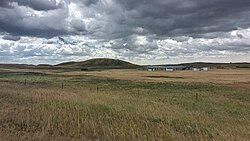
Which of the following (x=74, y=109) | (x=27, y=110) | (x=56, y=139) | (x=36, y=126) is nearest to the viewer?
(x=56, y=139)

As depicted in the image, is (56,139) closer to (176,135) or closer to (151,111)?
(176,135)

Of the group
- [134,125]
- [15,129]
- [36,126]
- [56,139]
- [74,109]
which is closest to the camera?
[56,139]

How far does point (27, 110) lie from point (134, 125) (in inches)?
249

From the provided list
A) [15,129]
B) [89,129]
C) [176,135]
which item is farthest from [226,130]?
[15,129]

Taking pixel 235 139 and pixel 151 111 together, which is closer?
pixel 235 139

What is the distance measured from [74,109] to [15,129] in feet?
20.9

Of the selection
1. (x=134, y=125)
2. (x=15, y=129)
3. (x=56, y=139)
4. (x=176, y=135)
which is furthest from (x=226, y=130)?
(x=15, y=129)

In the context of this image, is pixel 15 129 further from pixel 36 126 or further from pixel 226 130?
pixel 226 130

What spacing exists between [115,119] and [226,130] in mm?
5216

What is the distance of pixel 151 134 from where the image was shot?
11836 millimetres

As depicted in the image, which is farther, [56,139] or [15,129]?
[15,129]

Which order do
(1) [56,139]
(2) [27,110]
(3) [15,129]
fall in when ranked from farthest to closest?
(2) [27,110] < (3) [15,129] < (1) [56,139]

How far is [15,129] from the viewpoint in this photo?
37.2ft

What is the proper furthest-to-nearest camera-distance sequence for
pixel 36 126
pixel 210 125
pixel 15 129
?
pixel 210 125 < pixel 36 126 < pixel 15 129
